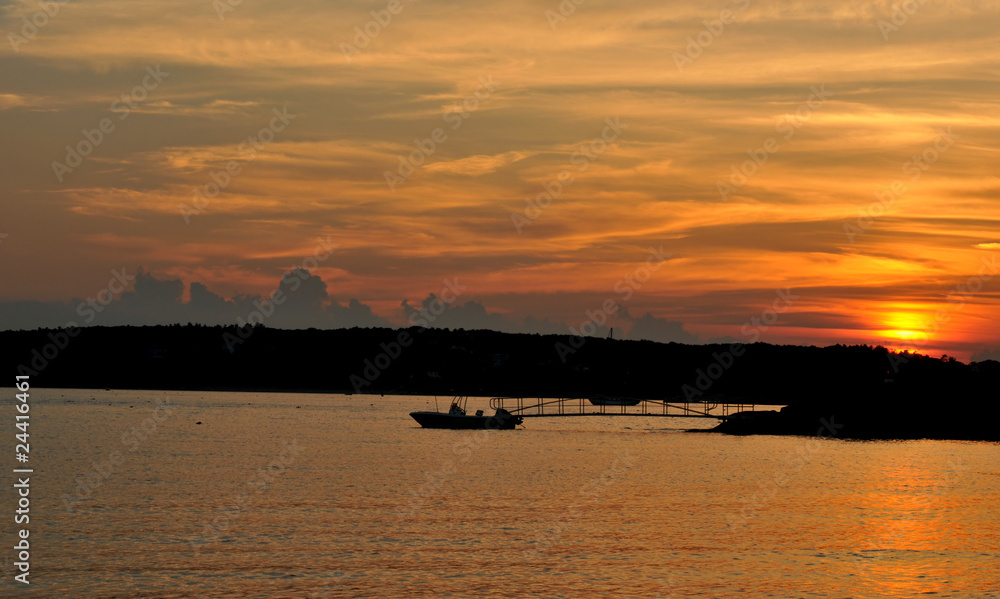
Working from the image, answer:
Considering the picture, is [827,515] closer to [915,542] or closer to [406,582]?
[915,542]

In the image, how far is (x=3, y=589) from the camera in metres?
35.1

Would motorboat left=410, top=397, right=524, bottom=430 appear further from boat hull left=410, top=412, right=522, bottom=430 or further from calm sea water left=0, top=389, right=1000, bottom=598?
calm sea water left=0, top=389, right=1000, bottom=598

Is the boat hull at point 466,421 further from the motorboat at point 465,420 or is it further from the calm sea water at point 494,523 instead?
the calm sea water at point 494,523

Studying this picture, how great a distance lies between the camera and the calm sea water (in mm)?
39188

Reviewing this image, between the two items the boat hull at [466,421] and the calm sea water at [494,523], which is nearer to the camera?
the calm sea water at [494,523]

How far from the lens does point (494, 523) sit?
53344mm

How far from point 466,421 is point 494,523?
83917mm

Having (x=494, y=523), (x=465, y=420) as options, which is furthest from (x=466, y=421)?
(x=494, y=523)

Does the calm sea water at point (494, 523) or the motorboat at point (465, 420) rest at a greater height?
the motorboat at point (465, 420)

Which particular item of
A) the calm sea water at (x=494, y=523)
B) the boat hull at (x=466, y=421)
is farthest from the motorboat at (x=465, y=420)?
the calm sea water at (x=494, y=523)

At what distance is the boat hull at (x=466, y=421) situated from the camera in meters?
137

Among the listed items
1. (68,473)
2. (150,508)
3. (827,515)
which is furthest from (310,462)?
(827,515)

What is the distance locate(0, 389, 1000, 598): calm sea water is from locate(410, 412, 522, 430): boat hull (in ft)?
100

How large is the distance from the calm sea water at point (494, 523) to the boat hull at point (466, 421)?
30482mm
